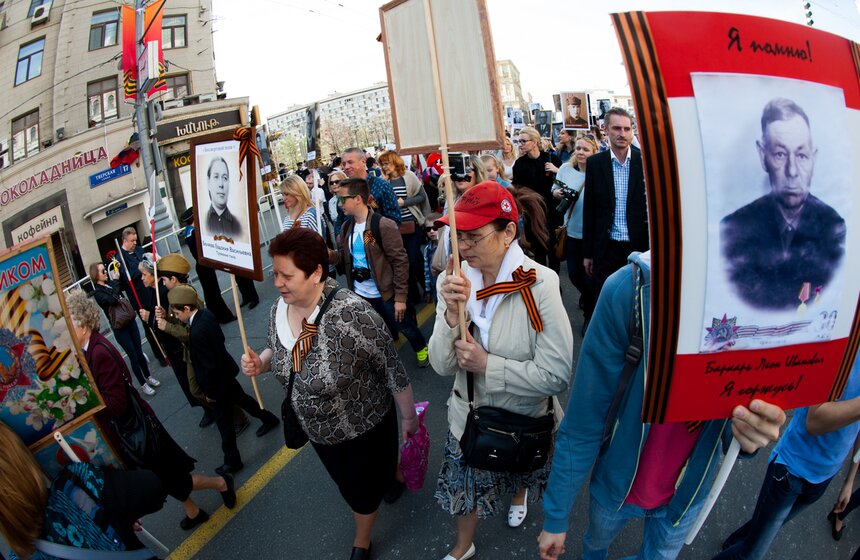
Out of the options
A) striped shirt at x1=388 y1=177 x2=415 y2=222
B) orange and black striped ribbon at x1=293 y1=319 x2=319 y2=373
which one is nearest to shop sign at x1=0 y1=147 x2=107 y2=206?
striped shirt at x1=388 y1=177 x2=415 y2=222

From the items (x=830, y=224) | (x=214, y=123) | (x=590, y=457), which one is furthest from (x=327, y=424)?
(x=214, y=123)

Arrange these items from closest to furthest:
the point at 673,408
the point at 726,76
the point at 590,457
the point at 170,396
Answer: the point at 726,76, the point at 673,408, the point at 590,457, the point at 170,396

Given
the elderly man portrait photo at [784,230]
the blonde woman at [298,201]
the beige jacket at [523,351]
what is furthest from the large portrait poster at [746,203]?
the blonde woman at [298,201]

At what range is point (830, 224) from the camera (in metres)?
0.94

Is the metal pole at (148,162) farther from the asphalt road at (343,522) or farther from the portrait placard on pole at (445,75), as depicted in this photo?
the portrait placard on pole at (445,75)

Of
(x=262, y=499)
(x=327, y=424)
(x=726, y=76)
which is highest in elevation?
(x=726, y=76)

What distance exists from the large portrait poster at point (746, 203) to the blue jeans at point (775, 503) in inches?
45.4

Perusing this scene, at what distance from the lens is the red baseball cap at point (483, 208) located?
1938mm

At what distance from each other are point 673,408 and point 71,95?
382 inches

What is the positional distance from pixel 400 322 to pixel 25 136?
6.71 m

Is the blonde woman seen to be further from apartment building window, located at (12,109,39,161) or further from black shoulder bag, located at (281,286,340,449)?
apartment building window, located at (12,109,39,161)

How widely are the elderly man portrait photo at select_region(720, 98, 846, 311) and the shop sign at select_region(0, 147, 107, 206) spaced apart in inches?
341

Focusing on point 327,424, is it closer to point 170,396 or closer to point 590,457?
point 590,457

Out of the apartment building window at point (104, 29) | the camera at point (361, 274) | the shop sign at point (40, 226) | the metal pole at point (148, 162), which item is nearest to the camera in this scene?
the camera at point (361, 274)
